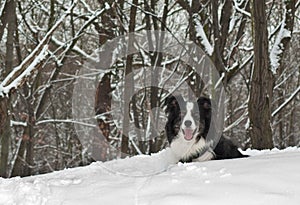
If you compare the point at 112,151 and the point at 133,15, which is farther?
the point at 112,151

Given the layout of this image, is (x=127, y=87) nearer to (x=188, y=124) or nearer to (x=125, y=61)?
(x=125, y=61)

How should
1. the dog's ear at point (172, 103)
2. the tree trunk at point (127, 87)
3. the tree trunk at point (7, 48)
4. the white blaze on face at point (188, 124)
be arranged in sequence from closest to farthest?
the white blaze on face at point (188, 124)
the dog's ear at point (172, 103)
the tree trunk at point (7, 48)
the tree trunk at point (127, 87)

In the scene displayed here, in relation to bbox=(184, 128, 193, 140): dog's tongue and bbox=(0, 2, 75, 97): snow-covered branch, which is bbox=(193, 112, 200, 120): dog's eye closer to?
bbox=(184, 128, 193, 140): dog's tongue

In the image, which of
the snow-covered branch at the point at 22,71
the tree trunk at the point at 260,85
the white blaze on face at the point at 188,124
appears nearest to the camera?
the white blaze on face at the point at 188,124

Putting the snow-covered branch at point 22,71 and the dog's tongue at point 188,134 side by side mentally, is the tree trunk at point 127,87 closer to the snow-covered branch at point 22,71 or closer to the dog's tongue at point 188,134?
the snow-covered branch at point 22,71

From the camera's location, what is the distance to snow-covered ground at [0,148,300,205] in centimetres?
315

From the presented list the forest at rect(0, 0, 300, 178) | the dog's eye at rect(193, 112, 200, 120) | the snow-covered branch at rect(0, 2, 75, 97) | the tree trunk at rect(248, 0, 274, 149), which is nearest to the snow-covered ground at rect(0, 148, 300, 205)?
the dog's eye at rect(193, 112, 200, 120)

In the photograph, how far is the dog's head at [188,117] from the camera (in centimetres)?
543

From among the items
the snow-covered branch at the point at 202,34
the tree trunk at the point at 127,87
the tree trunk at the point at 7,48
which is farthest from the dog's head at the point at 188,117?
the tree trunk at the point at 127,87

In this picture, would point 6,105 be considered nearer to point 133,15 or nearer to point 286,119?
point 133,15

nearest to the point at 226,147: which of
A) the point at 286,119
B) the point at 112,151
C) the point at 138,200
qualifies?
the point at 138,200

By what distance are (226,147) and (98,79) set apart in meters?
7.75

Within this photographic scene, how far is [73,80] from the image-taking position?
14312mm

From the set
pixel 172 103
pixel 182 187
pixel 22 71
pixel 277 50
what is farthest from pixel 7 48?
pixel 182 187
